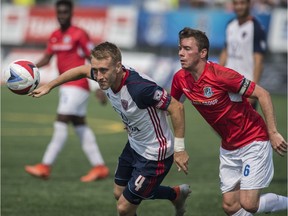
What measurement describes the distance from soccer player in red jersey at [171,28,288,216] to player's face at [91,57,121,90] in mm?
723

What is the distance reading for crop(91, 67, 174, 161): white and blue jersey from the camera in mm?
7699

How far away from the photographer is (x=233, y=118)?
321 inches

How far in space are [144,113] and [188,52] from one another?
730 millimetres

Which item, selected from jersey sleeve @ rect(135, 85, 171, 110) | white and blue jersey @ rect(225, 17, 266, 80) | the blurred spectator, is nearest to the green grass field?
white and blue jersey @ rect(225, 17, 266, 80)

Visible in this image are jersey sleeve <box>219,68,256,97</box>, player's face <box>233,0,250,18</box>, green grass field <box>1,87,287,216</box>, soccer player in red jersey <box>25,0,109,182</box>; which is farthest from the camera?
soccer player in red jersey <box>25,0,109,182</box>

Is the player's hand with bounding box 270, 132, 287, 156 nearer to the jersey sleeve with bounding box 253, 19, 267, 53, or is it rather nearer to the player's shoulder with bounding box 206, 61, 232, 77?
the player's shoulder with bounding box 206, 61, 232, 77

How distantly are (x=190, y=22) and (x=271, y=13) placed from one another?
257cm

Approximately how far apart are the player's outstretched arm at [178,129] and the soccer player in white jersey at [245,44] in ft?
13.6

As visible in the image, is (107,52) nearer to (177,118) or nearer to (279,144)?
(177,118)

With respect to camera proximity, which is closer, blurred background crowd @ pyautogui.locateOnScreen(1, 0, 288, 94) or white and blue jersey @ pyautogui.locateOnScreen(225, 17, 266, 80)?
white and blue jersey @ pyautogui.locateOnScreen(225, 17, 266, 80)

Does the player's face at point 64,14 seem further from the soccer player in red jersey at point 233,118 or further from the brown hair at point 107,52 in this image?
the brown hair at point 107,52

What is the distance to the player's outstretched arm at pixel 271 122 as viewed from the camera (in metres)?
7.57

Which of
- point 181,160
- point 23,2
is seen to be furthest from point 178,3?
point 181,160

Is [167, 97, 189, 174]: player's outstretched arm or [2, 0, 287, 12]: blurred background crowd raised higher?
[167, 97, 189, 174]: player's outstretched arm
